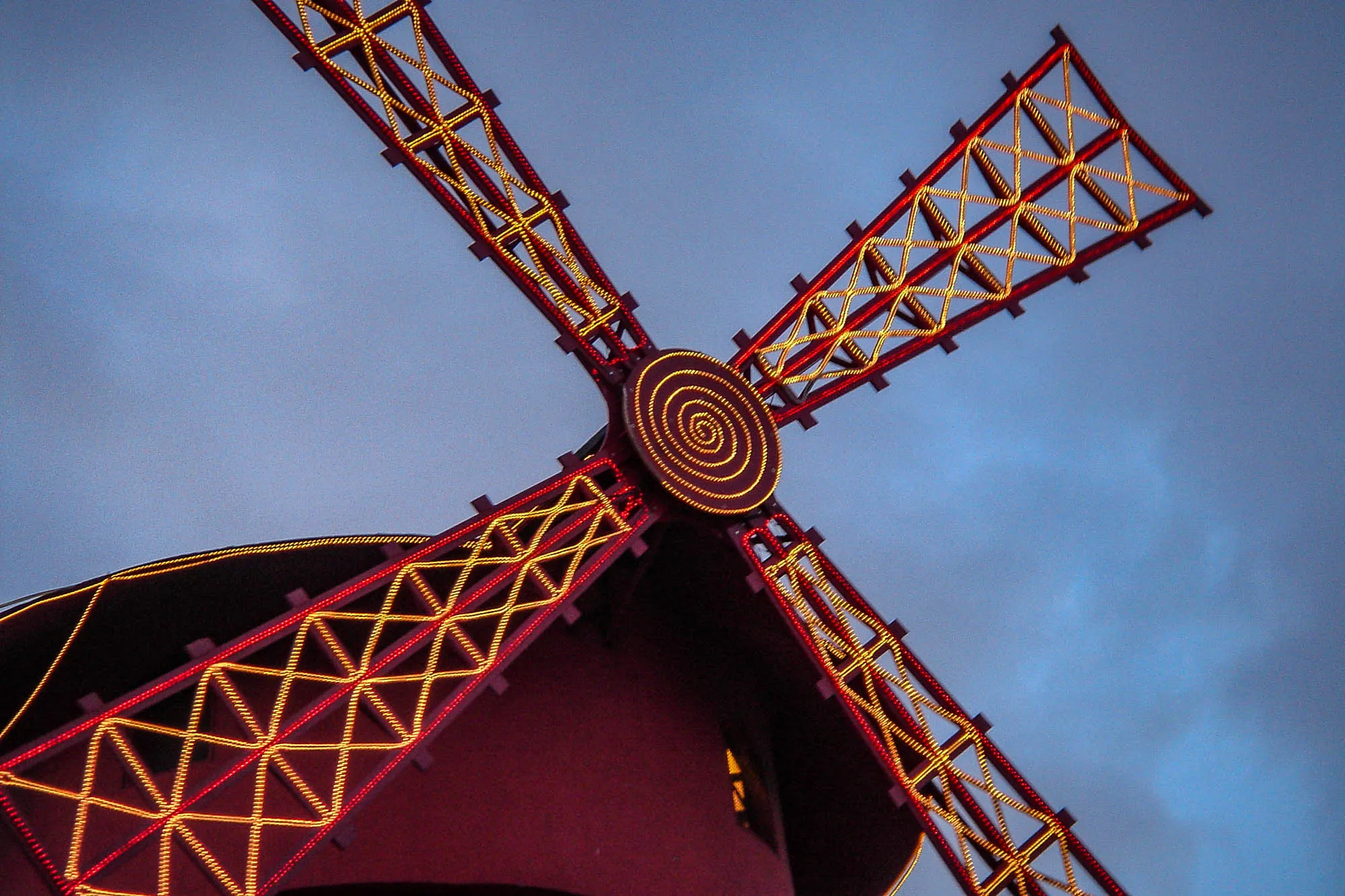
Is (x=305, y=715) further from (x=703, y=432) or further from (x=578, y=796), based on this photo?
(x=703, y=432)

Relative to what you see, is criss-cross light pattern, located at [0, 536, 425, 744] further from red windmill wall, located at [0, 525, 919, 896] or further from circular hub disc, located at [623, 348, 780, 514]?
circular hub disc, located at [623, 348, 780, 514]

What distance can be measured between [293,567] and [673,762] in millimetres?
1985

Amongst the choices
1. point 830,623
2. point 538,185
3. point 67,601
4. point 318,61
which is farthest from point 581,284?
point 67,601

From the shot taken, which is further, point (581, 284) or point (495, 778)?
point (581, 284)

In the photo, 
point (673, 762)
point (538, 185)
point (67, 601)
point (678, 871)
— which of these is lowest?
point (678, 871)

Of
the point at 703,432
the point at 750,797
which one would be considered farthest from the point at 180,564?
the point at 750,797

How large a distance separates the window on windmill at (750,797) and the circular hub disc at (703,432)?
1.41 meters

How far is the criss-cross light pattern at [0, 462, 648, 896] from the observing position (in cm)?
434

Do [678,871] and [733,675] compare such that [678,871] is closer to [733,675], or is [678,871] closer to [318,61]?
[733,675]

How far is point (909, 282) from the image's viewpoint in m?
7.60

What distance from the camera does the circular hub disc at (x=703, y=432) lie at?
6289mm

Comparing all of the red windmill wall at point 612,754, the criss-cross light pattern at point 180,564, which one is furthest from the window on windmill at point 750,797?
the criss-cross light pattern at point 180,564

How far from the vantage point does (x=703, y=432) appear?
21.5 ft

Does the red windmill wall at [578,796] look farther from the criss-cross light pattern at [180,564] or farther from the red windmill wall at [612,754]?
the criss-cross light pattern at [180,564]
